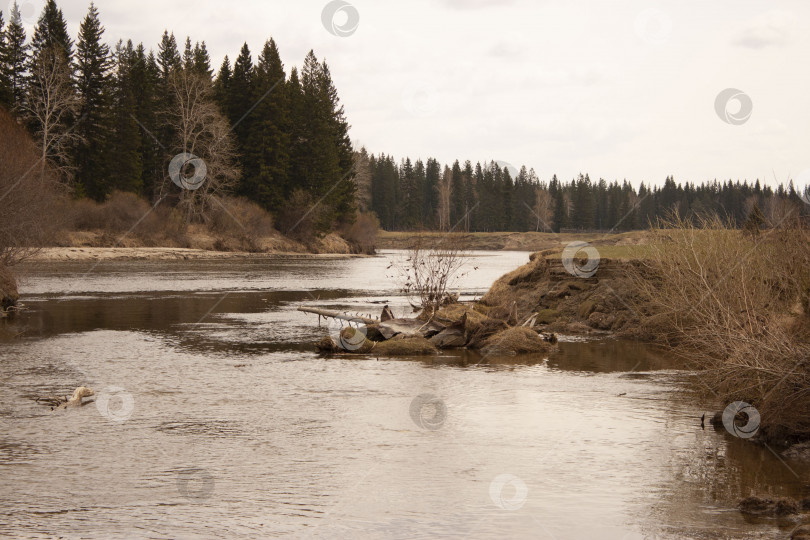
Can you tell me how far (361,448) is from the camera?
12055mm

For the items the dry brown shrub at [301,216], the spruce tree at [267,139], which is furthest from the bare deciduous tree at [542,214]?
the spruce tree at [267,139]

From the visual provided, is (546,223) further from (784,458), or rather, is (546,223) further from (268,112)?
(784,458)

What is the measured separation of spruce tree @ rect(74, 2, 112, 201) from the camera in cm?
7744

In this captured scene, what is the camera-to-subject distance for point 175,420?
13.6 metres

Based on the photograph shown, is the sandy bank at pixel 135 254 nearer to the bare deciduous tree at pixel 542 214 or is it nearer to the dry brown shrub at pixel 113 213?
the dry brown shrub at pixel 113 213

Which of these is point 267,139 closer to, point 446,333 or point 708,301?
point 446,333

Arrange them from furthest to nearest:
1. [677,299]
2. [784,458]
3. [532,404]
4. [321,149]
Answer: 1. [321,149]
2. [677,299]
3. [532,404]
4. [784,458]

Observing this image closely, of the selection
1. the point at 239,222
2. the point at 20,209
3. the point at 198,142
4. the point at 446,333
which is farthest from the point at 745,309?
the point at 239,222

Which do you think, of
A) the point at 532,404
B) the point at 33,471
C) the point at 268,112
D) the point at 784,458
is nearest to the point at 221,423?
the point at 33,471

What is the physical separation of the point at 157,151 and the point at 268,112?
12886 millimetres

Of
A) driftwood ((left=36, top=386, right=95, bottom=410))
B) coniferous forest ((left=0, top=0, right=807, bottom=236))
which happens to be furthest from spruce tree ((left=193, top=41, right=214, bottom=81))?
driftwood ((left=36, top=386, right=95, bottom=410))

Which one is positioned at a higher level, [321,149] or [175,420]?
[321,149]

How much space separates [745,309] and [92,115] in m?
74.3

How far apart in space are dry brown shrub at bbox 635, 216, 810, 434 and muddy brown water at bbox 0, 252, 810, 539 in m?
0.88
